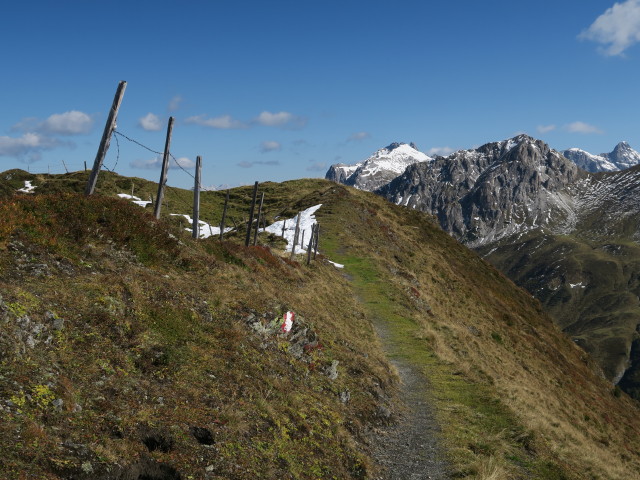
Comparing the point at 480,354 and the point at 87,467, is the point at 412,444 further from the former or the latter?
the point at 480,354

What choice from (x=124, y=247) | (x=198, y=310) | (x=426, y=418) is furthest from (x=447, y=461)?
(x=124, y=247)

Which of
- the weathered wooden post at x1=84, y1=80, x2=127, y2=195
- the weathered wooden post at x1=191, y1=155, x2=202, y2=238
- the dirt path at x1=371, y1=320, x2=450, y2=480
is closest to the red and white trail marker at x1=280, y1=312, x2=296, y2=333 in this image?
the dirt path at x1=371, y1=320, x2=450, y2=480

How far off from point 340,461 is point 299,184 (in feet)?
345

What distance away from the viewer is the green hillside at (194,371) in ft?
26.2

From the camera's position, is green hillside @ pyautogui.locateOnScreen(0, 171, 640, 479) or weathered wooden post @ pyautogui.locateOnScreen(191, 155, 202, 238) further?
weathered wooden post @ pyautogui.locateOnScreen(191, 155, 202, 238)

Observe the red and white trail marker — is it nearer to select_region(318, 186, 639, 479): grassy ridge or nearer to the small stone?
select_region(318, 186, 639, 479): grassy ridge

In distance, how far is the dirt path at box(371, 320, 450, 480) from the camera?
11.9 meters

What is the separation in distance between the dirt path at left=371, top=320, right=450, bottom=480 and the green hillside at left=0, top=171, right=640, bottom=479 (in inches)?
12.7

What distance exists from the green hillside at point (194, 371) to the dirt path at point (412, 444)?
324 mm

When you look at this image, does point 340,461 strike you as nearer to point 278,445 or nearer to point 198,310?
point 278,445

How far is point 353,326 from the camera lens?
84.2ft

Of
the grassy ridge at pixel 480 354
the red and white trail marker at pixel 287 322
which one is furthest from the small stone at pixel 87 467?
the red and white trail marker at pixel 287 322

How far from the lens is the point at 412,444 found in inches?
540

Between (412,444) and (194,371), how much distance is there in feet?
23.2
